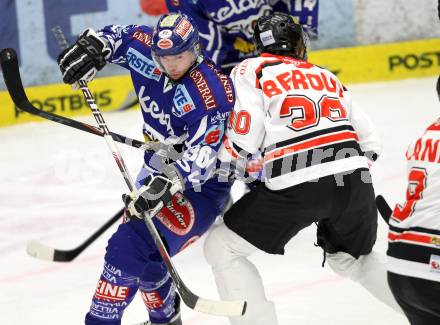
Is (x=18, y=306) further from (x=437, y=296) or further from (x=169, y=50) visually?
(x=437, y=296)

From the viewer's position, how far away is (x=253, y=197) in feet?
7.56

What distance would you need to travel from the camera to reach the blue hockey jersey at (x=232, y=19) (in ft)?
11.6

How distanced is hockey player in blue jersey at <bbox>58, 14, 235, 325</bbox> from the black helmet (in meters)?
0.15

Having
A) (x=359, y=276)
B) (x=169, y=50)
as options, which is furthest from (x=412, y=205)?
(x=169, y=50)

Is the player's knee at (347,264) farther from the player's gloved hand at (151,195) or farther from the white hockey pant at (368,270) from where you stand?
the player's gloved hand at (151,195)

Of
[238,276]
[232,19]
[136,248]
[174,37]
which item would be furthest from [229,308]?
[232,19]

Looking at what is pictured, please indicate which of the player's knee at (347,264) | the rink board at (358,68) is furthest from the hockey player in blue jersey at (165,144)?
the rink board at (358,68)

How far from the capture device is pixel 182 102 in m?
2.37

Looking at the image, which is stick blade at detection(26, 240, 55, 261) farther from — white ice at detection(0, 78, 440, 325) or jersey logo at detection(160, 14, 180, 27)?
jersey logo at detection(160, 14, 180, 27)

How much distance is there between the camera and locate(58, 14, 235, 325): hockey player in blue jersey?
7.52ft

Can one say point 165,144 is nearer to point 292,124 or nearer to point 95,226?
point 292,124

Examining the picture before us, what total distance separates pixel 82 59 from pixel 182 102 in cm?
35

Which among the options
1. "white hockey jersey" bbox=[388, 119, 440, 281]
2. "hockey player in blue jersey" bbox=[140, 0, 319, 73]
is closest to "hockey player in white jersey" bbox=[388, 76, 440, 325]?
"white hockey jersey" bbox=[388, 119, 440, 281]

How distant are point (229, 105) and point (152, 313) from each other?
679 mm
